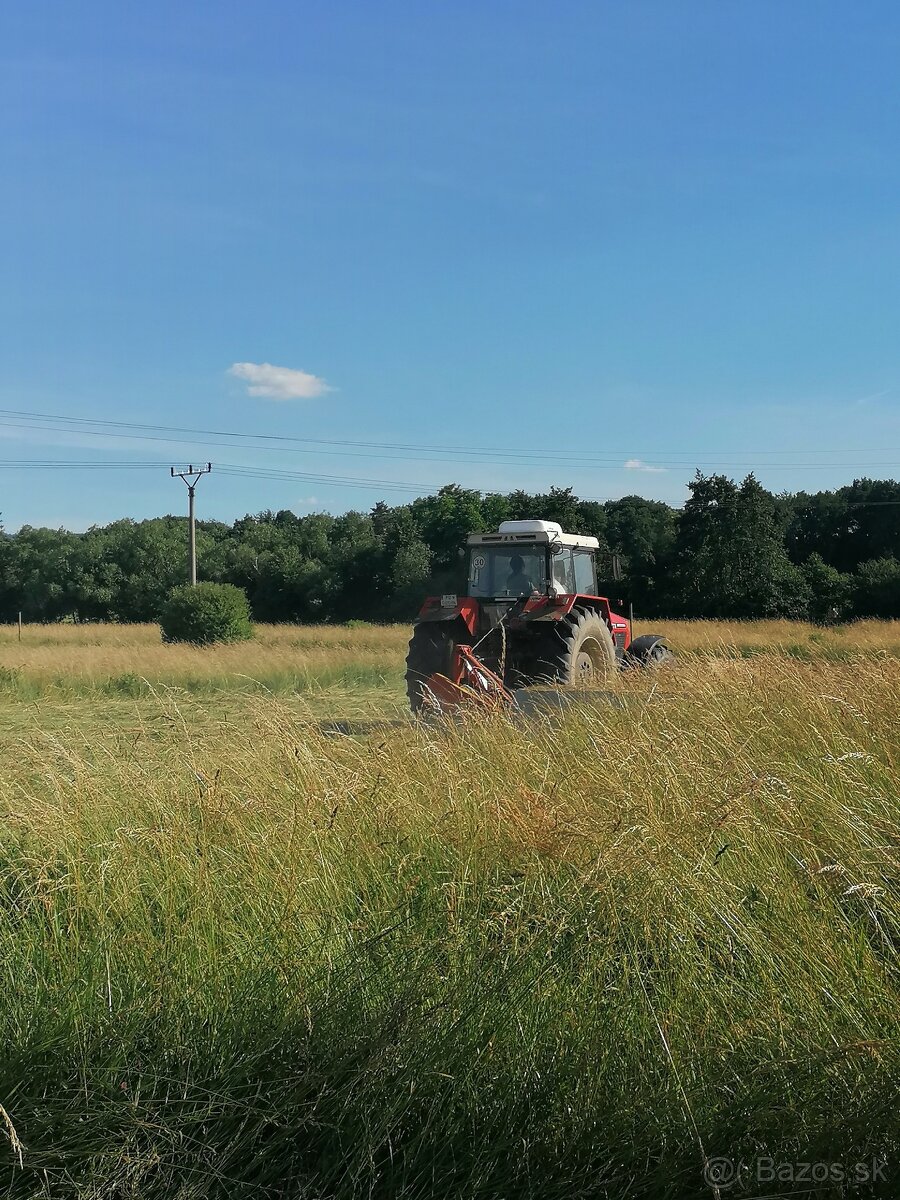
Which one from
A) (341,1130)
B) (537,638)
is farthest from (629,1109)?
(537,638)

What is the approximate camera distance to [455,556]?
49.2 meters

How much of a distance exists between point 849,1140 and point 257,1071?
1.33m

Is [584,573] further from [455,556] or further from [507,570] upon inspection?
[455,556]

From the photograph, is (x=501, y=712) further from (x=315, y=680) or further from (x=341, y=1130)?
(x=315, y=680)

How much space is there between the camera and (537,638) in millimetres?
9281

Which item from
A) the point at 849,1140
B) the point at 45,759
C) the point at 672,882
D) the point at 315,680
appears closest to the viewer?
the point at 849,1140

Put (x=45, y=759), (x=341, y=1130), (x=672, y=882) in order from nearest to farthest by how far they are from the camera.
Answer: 1. (x=341, y=1130)
2. (x=672, y=882)
3. (x=45, y=759)

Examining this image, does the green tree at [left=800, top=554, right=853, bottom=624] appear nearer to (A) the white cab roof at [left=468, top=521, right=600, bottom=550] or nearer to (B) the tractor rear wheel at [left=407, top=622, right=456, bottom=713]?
(A) the white cab roof at [left=468, top=521, right=600, bottom=550]

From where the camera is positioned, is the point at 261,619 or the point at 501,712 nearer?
the point at 501,712

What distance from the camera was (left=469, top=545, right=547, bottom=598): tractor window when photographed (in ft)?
34.3

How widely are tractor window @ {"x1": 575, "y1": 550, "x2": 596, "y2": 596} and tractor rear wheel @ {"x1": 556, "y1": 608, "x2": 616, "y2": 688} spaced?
1123mm

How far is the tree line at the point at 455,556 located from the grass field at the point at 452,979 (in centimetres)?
2468

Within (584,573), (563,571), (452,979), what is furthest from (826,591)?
(452,979)

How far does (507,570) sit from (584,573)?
1094mm
